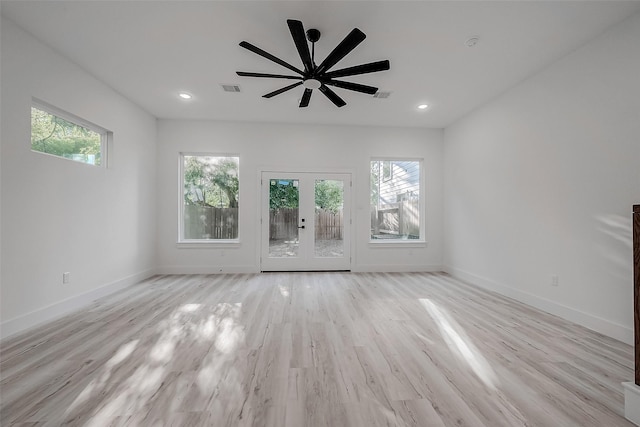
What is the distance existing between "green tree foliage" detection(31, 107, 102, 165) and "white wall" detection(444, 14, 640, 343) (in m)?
5.81

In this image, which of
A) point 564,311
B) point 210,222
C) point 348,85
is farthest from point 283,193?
point 564,311

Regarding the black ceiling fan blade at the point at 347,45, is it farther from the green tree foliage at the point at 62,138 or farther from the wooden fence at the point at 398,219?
the wooden fence at the point at 398,219

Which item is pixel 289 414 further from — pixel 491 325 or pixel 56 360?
pixel 491 325

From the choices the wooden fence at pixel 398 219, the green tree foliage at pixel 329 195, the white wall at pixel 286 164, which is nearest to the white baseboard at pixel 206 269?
Answer: the white wall at pixel 286 164

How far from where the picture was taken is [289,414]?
1.49 metres

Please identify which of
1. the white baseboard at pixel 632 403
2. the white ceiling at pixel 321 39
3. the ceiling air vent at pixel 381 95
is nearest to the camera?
the white baseboard at pixel 632 403

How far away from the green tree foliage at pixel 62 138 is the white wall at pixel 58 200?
0.15 metres

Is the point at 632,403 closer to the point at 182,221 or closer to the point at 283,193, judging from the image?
the point at 283,193

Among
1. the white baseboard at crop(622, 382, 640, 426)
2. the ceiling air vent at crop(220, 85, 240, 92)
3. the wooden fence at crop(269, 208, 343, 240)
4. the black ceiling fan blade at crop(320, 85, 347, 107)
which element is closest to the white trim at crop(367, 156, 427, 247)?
the wooden fence at crop(269, 208, 343, 240)

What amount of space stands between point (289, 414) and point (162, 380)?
37.1 inches

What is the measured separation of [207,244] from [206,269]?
48cm

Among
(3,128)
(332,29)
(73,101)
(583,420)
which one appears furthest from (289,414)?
(73,101)

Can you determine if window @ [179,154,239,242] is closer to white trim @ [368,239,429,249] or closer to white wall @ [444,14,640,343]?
white trim @ [368,239,429,249]

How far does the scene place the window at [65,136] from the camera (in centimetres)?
287
